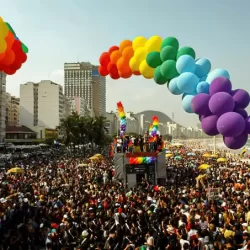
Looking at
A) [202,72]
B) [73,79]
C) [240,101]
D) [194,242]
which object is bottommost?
[194,242]

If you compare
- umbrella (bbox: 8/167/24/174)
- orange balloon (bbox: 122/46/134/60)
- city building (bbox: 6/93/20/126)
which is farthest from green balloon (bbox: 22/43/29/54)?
city building (bbox: 6/93/20/126)

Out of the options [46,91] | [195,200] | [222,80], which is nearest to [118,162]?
[195,200]

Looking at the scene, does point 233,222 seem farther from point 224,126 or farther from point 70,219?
point 70,219

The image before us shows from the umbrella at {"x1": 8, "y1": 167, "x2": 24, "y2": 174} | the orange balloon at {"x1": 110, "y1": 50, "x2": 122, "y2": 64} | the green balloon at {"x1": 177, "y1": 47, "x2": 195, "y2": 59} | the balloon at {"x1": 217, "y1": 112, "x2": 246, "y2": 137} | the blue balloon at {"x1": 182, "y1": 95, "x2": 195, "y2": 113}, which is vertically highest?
the orange balloon at {"x1": 110, "y1": 50, "x2": 122, "y2": 64}

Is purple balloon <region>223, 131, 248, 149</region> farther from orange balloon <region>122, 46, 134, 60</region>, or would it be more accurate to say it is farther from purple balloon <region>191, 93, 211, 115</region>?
orange balloon <region>122, 46, 134, 60</region>

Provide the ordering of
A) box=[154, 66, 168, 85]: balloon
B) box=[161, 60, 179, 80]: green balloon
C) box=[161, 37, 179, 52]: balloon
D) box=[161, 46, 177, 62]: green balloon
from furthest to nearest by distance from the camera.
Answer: box=[154, 66, 168, 85]: balloon < box=[161, 37, 179, 52]: balloon < box=[161, 46, 177, 62]: green balloon < box=[161, 60, 179, 80]: green balloon

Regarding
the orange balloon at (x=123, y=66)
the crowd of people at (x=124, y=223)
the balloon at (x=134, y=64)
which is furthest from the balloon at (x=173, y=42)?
the crowd of people at (x=124, y=223)
